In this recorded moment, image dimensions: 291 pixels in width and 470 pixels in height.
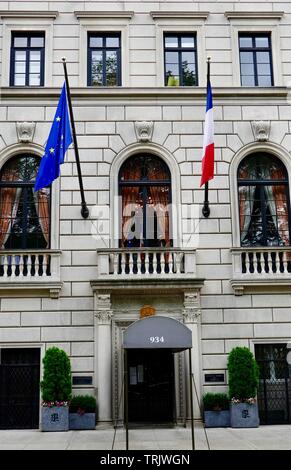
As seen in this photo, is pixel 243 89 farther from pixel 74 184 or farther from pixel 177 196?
pixel 74 184

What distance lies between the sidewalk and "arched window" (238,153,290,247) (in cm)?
634

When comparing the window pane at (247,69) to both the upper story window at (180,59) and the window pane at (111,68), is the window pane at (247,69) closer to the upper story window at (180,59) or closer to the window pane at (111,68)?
the upper story window at (180,59)

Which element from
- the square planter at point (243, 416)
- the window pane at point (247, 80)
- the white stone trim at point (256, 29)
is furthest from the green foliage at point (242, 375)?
the white stone trim at point (256, 29)

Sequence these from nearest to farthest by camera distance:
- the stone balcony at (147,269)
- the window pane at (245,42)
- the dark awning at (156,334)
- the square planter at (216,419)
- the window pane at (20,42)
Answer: the dark awning at (156,334) < the square planter at (216,419) < the stone balcony at (147,269) < the window pane at (20,42) < the window pane at (245,42)

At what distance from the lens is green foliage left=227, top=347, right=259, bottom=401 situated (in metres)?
18.5

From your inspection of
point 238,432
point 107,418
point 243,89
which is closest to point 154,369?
point 107,418

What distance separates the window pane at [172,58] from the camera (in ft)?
71.7

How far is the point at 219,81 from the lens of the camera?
70.5ft

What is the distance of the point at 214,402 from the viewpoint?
61.4ft

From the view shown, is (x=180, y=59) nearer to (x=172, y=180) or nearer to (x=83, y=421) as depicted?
(x=172, y=180)

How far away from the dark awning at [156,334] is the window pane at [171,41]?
11.5m

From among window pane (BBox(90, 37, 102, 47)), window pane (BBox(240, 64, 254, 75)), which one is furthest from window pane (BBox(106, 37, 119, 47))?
window pane (BBox(240, 64, 254, 75))

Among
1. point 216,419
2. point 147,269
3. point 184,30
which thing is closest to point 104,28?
point 184,30

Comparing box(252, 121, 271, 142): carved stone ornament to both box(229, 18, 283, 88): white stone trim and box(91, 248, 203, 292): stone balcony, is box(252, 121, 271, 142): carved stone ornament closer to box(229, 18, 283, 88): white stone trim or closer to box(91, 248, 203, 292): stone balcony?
box(229, 18, 283, 88): white stone trim
